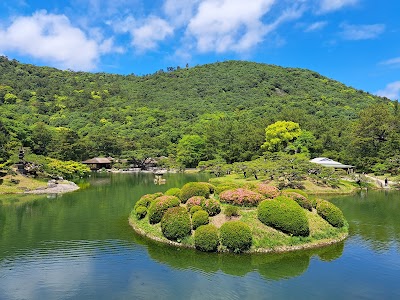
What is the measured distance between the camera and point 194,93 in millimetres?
117188

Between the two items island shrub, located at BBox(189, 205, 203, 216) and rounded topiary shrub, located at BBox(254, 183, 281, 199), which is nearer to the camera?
island shrub, located at BBox(189, 205, 203, 216)

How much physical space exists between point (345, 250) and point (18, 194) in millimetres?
28298

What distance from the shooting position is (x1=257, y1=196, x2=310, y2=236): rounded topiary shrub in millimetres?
15773

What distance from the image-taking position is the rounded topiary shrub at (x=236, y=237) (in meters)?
14.6

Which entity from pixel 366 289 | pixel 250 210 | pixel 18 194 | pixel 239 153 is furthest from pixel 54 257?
pixel 239 153

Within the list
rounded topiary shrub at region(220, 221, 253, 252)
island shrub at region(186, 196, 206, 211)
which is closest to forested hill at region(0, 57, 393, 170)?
island shrub at region(186, 196, 206, 211)

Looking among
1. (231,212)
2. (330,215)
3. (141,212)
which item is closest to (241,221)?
(231,212)

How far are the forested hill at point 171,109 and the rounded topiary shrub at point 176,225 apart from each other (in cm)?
2618

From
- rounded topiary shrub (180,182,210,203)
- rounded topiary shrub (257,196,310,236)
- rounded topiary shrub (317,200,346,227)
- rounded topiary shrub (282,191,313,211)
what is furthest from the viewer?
rounded topiary shrub (180,182,210,203)

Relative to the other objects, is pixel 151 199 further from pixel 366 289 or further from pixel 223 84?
pixel 223 84

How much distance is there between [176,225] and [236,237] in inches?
117

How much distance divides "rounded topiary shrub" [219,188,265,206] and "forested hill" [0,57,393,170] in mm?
27003

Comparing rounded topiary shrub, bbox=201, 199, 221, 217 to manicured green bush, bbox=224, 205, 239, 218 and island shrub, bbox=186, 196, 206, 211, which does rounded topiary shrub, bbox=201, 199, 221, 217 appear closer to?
island shrub, bbox=186, 196, 206, 211

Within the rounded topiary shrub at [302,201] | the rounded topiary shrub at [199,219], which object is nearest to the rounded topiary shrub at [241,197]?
the rounded topiary shrub at [302,201]
